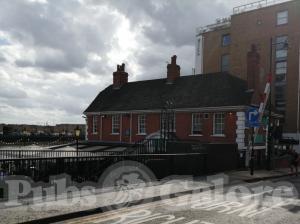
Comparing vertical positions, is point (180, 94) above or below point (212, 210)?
above

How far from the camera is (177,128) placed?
35562 mm

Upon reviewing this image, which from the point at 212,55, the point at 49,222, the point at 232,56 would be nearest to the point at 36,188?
the point at 49,222

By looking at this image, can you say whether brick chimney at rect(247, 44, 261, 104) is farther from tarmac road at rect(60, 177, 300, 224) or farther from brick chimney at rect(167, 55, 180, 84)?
tarmac road at rect(60, 177, 300, 224)

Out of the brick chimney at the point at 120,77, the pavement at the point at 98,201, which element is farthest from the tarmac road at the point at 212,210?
the brick chimney at the point at 120,77

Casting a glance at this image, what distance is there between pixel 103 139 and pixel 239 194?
2830 cm

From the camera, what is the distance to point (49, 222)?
31.0ft

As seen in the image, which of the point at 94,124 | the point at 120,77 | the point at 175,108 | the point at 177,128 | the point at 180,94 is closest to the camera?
the point at 177,128

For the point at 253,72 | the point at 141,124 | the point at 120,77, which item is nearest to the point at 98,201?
the point at 253,72

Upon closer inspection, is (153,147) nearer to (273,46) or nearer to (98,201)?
(98,201)

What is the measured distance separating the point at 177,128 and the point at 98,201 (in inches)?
955

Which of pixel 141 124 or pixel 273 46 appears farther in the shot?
pixel 273 46

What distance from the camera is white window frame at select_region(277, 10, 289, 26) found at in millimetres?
55219

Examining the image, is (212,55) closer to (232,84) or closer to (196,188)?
(232,84)

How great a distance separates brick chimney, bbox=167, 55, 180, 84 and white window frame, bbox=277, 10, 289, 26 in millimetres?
22434
